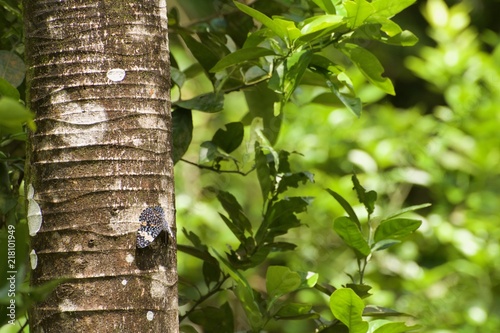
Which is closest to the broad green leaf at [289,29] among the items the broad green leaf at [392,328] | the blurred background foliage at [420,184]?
the broad green leaf at [392,328]

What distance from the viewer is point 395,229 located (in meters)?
0.97

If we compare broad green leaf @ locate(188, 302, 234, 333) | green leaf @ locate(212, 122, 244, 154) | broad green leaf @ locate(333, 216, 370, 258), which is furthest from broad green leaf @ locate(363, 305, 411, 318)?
green leaf @ locate(212, 122, 244, 154)

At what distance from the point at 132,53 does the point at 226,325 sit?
0.48 m

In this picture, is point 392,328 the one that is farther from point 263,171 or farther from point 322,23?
point 322,23

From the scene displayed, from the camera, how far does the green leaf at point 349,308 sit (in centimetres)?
83

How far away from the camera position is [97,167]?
0.73 metres

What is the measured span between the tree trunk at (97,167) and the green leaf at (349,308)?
20cm

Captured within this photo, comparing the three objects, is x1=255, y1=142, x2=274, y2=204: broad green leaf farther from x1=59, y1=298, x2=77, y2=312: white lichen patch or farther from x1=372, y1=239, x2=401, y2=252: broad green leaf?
x1=59, y1=298, x2=77, y2=312: white lichen patch

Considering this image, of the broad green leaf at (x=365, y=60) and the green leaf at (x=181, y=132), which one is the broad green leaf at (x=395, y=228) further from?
the green leaf at (x=181, y=132)

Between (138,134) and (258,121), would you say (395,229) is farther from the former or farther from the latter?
(138,134)

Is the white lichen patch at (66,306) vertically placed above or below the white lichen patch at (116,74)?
below

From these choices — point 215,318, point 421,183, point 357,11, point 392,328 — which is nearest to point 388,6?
point 357,11

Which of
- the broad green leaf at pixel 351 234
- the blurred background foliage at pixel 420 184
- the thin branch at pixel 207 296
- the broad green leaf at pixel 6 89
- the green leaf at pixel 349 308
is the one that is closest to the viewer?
the broad green leaf at pixel 6 89

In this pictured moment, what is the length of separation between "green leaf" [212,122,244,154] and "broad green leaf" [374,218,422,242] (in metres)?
0.25
